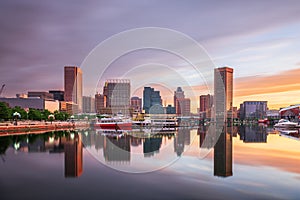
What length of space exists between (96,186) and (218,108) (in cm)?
18216

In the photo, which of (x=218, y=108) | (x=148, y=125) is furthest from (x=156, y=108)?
(x=218, y=108)

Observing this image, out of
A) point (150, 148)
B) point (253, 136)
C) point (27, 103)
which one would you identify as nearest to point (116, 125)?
point (253, 136)

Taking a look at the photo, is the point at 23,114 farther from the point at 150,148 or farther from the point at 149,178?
the point at 149,178

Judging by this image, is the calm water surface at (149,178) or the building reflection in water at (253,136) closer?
the calm water surface at (149,178)

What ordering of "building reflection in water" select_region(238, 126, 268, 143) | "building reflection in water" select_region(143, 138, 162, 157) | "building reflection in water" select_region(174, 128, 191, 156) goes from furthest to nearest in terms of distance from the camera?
"building reflection in water" select_region(238, 126, 268, 143) → "building reflection in water" select_region(174, 128, 191, 156) → "building reflection in water" select_region(143, 138, 162, 157)

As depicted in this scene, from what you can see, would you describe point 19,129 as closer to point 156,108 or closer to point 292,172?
point 292,172

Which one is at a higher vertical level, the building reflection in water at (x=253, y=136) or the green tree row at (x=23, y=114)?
the green tree row at (x=23, y=114)

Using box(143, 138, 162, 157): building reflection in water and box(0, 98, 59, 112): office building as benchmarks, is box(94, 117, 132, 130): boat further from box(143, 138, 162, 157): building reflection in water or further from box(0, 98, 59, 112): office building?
box(0, 98, 59, 112): office building

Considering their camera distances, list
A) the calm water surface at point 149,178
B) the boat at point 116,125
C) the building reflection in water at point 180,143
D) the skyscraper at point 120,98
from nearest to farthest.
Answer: the calm water surface at point 149,178
the building reflection in water at point 180,143
the boat at point 116,125
the skyscraper at point 120,98

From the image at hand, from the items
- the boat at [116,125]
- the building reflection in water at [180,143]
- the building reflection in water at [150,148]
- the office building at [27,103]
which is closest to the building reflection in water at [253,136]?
the building reflection in water at [180,143]

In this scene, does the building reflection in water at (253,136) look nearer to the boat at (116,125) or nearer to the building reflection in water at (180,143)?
the building reflection in water at (180,143)

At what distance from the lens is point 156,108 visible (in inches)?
5226

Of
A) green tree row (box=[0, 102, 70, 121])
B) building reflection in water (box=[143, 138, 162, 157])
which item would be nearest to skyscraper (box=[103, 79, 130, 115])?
green tree row (box=[0, 102, 70, 121])

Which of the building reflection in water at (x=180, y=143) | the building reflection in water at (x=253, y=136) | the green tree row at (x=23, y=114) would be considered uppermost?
the green tree row at (x=23, y=114)
